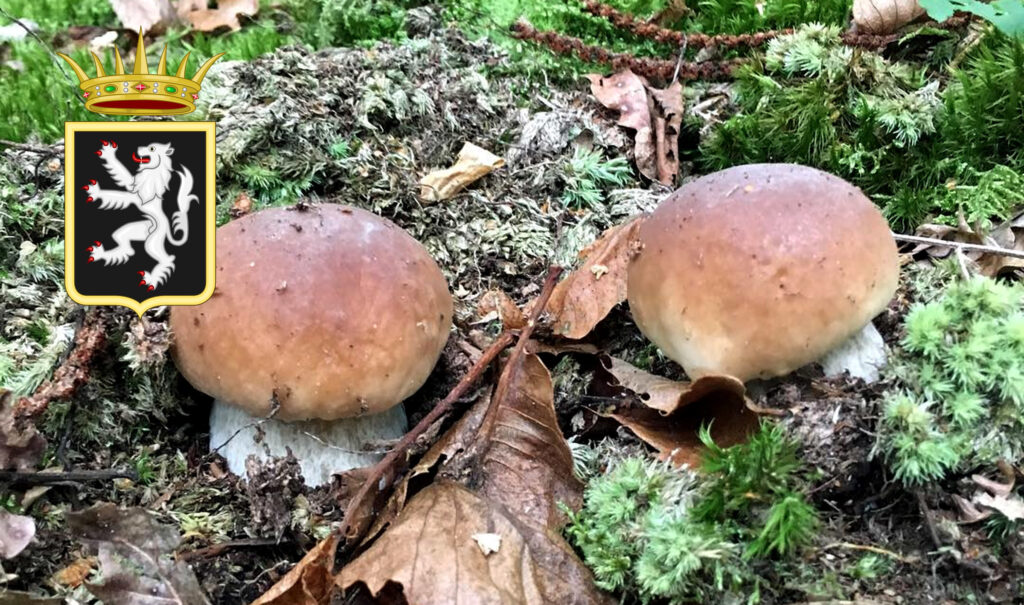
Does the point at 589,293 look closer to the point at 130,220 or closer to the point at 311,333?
the point at 311,333

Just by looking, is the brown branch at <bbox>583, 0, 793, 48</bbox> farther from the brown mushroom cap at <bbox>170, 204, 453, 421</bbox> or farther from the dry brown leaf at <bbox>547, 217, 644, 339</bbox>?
the brown mushroom cap at <bbox>170, 204, 453, 421</bbox>

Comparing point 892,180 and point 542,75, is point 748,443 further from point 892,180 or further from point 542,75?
point 542,75

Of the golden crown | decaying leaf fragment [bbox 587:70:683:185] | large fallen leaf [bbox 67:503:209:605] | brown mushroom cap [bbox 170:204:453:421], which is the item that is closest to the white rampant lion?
brown mushroom cap [bbox 170:204:453:421]

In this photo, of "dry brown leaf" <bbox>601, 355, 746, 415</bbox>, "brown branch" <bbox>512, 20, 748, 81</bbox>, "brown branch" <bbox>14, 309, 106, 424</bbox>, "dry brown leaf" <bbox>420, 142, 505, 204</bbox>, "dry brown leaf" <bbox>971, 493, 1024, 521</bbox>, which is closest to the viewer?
"dry brown leaf" <bbox>971, 493, 1024, 521</bbox>

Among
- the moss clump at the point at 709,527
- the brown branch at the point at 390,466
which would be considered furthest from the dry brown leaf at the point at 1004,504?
the brown branch at the point at 390,466

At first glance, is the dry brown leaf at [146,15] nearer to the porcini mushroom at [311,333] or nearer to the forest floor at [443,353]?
the forest floor at [443,353]

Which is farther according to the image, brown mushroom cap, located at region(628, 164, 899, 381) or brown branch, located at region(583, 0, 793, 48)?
brown branch, located at region(583, 0, 793, 48)

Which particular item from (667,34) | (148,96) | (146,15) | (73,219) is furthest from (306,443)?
(146,15)
